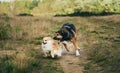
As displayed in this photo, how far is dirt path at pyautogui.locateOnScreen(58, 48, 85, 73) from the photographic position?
34.9ft

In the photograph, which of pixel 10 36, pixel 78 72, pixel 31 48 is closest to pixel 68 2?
pixel 10 36

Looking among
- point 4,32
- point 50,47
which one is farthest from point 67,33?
point 4,32

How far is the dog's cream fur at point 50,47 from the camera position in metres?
11.9

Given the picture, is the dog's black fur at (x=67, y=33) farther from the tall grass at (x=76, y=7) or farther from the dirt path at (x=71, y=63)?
the tall grass at (x=76, y=7)

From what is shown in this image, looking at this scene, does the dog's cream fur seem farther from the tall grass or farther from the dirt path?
the tall grass

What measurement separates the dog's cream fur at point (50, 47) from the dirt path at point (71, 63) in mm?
346

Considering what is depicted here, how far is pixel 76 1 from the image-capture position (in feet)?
133

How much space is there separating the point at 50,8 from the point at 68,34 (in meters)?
31.5

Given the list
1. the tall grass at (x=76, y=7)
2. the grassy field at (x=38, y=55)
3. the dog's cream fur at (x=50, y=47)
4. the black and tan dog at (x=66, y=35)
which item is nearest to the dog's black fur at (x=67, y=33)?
the black and tan dog at (x=66, y=35)

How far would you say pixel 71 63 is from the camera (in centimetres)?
1168

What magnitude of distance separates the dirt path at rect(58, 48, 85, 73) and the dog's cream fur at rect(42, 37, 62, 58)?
0.35m

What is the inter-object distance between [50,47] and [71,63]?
0.93m

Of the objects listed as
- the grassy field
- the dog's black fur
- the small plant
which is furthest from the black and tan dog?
the small plant

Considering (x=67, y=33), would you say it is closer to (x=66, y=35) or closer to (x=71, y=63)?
(x=66, y=35)
